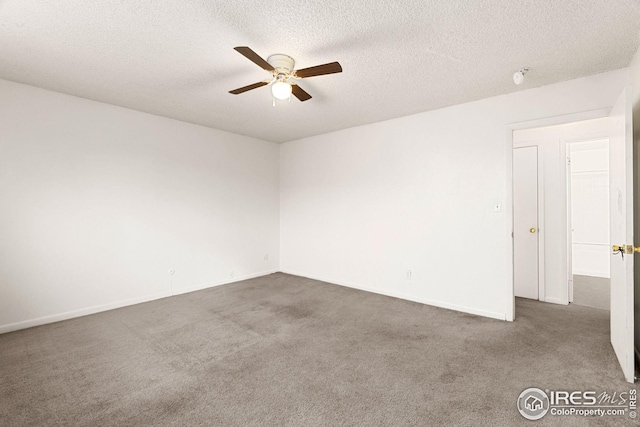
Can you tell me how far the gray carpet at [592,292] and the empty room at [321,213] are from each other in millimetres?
75

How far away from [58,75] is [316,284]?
4090 mm

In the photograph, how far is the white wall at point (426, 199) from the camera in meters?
3.31

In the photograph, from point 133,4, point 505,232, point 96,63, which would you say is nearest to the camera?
point 133,4

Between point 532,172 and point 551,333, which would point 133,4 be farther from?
point 532,172

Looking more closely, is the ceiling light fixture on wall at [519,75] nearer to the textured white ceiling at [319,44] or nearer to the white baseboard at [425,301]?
the textured white ceiling at [319,44]

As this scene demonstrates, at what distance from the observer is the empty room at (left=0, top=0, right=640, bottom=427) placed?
1971 mm

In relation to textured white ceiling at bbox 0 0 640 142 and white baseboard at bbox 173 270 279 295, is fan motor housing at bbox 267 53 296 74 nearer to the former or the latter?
textured white ceiling at bbox 0 0 640 142

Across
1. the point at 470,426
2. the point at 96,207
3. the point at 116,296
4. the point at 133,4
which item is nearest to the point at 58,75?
the point at 96,207

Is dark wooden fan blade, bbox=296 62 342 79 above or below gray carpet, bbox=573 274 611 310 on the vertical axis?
above

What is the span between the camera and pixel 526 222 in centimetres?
413

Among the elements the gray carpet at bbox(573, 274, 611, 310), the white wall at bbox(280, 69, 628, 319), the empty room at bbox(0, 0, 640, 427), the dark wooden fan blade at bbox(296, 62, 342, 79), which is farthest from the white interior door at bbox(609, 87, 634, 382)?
the dark wooden fan blade at bbox(296, 62, 342, 79)

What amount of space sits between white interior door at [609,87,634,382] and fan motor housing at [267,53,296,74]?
249 centimetres

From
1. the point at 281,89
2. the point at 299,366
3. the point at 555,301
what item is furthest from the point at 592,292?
the point at 281,89

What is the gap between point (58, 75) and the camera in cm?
290
